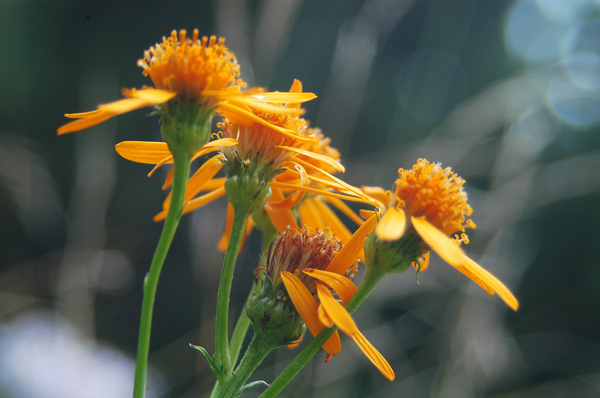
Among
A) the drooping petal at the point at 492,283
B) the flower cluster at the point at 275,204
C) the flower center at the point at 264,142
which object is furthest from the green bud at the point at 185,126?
the drooping petal at the point at 492,283

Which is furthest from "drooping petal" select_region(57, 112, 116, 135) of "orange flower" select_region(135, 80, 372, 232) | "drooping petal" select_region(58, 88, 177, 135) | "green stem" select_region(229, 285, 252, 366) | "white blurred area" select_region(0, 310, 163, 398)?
"white blurred area" select_region(0, 310, 163, 398)

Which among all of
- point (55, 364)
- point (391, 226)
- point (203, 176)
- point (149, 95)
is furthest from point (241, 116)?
point (55, 364)

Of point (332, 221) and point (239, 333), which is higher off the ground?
point (332, 221)

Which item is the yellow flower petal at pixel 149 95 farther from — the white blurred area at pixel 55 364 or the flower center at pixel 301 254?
the white blurred area at pixel 55 364

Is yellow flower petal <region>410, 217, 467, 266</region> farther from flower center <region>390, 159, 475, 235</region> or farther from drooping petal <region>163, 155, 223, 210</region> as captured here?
drooping petal <region>163, 155, 223, 210</region>

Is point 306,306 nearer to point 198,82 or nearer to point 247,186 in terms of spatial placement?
point 247,186

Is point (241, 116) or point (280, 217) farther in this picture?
point (280, 217)

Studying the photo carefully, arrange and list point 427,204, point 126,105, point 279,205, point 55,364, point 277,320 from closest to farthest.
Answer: point 126,105 → point 277,320 → point 427,204 → point 279,205 → point 55,364
